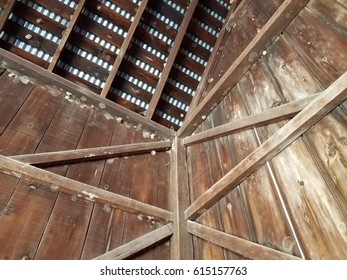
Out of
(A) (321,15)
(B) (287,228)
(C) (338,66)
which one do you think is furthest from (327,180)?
(A) (321,15)

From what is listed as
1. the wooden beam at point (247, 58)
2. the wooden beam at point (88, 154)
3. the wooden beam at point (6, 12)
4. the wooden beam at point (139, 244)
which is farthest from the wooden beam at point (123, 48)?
the wooden beam at point (139, 244)

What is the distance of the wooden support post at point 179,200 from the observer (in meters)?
1.70

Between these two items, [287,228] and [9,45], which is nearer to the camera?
[287,228]

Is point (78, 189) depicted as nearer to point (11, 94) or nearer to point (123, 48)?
point (11, 94)

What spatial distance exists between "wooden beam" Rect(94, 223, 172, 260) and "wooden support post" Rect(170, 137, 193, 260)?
76 millimetres

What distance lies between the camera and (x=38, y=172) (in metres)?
1.69

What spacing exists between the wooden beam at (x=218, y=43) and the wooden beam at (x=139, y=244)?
1.39m

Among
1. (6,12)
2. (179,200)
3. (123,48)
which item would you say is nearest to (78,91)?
(123,48)

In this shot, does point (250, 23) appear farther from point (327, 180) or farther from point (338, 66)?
point (327, 180)

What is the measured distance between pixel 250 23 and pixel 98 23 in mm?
1589

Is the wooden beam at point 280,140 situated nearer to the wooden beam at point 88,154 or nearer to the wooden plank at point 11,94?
the wooden beam at point 88,154

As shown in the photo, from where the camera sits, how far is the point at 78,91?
2324mm

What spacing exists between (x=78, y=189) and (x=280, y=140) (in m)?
1.41

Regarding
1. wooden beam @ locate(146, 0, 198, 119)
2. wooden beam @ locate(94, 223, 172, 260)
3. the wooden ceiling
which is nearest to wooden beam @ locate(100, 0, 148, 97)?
the wooden ceiling
